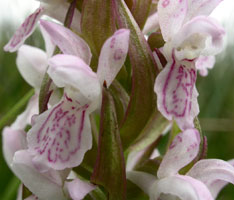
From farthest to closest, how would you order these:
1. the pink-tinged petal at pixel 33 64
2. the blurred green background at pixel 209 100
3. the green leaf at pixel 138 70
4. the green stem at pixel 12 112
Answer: the blurred green background at pixel 209 100
the green stem at pixel 12 112
the pink-tinged petal at pixel 33 64
the green leaf at pixel 138 70

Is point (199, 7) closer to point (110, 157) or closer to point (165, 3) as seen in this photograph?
point (165, 3)

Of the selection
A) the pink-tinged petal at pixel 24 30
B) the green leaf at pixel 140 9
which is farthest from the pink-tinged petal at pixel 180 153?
the pink-tinged petal at pixel 24 30

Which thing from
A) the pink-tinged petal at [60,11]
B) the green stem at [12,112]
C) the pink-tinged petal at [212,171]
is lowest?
the pink-tinged petal at [212,171]

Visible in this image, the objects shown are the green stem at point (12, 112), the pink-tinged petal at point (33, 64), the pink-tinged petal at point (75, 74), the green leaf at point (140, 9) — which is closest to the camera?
the pink-tinged petal at point (75, 74)

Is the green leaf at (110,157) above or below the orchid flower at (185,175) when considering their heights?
above

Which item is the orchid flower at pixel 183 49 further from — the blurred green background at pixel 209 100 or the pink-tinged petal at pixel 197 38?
the blurred green background at pixel 209 100

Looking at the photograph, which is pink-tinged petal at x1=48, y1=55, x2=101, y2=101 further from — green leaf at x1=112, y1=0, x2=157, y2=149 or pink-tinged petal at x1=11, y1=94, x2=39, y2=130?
pink-tinged petal at x1=11, y1=94, x2=39, y2=130

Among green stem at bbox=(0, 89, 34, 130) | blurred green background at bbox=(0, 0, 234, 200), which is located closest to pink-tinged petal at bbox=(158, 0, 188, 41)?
green stem at bbox=(0, 89, 34, 130)

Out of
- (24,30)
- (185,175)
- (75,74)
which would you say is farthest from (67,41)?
(185,175)

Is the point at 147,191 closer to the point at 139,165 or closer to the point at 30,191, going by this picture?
the point at 139,165
